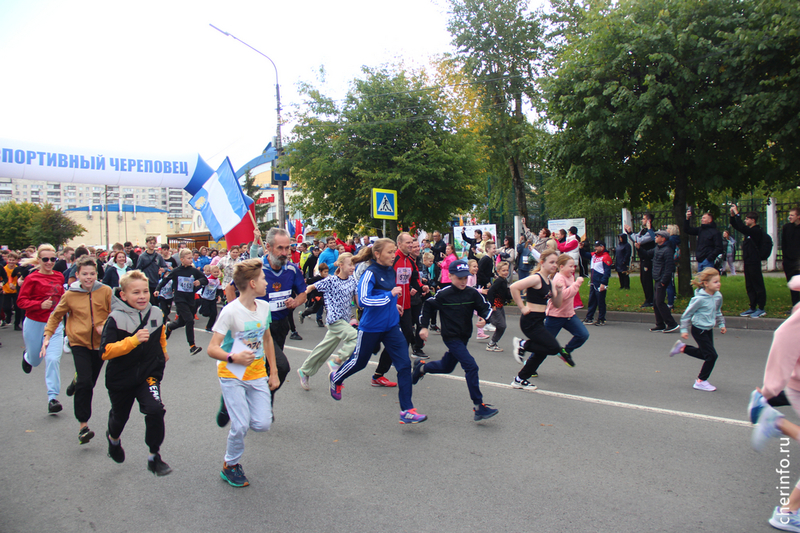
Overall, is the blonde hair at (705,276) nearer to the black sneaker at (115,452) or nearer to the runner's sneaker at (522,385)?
the runner's sneaker at (522,385)

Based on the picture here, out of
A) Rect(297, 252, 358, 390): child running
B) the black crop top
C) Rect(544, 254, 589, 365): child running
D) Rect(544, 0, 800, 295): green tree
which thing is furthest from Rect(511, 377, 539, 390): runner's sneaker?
Rect(544, 0, 800, 295): green tree

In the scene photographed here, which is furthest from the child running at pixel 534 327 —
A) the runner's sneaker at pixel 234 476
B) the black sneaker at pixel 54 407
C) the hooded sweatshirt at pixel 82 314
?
the black sneaker at pixel 54 407

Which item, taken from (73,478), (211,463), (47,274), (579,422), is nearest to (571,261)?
(579,422)

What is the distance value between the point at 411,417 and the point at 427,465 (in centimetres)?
81

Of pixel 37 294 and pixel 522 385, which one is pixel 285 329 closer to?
pixel 522 385

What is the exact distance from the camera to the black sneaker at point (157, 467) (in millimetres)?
→ 3918

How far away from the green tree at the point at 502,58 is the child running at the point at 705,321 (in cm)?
1816

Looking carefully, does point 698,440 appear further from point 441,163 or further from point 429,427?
point 441,163

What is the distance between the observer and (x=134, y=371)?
395 centimetres

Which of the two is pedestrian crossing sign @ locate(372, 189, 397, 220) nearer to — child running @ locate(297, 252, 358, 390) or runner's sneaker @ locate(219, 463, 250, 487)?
child running @ locate(297, 252, 358, 390)

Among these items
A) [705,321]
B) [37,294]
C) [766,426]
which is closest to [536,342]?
[705,321]

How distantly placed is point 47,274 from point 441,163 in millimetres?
13633

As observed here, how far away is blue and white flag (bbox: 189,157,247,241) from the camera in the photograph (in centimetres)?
1112

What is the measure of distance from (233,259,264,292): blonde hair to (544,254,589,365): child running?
3.99 metres
